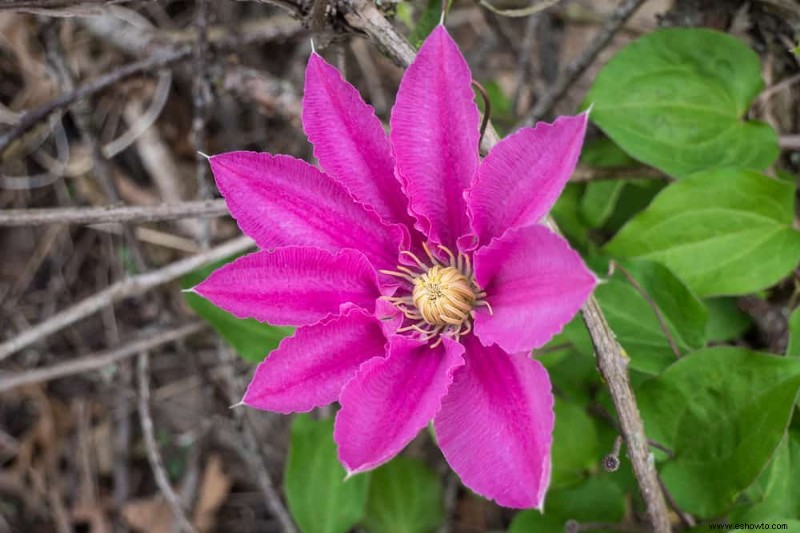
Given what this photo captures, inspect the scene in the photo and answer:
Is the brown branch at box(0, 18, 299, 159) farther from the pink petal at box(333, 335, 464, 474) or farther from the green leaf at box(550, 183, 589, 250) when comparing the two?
the pink petal at box(333, 335, 464, 474)

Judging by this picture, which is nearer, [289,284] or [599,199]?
[289,284]

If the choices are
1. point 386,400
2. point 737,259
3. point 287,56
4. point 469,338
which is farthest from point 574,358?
point 287,56

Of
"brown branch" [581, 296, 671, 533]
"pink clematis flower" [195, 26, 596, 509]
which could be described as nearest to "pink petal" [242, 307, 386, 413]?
"pink clematis flower" [195, 26, 596, 509]

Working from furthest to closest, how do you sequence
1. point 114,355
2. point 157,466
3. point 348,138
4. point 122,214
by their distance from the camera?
point 114,355 → point 157,466 → point 122,214 → point 348,138

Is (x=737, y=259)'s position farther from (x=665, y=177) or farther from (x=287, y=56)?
(x=287, y=56)

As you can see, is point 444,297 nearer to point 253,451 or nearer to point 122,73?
point 253,451

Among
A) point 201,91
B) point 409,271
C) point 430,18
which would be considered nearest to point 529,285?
point 409,271
